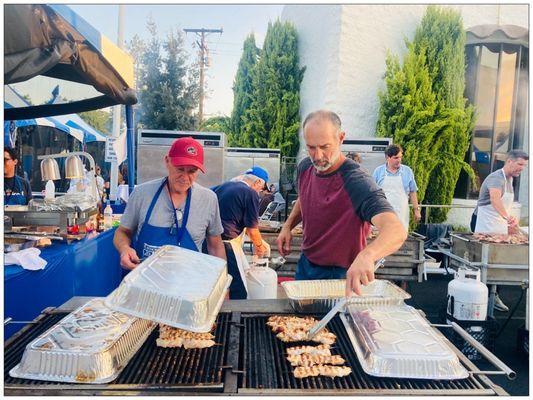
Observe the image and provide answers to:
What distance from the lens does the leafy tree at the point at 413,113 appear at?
938 cm

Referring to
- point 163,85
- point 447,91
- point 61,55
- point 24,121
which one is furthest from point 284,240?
point 163,85

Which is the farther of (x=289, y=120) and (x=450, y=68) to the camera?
(x=289, y=120)

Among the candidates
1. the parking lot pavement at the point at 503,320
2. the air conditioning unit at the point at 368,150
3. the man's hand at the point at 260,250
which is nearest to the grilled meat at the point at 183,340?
the man's hand at the point at 260,250

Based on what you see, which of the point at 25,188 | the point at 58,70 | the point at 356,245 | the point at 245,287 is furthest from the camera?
the point at 25,188

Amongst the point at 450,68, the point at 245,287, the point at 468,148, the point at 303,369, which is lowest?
the point at 245,287

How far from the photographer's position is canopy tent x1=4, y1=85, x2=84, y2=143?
5812 mm

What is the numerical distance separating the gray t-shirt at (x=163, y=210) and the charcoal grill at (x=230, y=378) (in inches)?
35.2

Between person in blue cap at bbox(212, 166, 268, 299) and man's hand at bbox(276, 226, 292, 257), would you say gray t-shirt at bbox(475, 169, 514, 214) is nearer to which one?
person in blue cap at bbox(212, 166, 268, 299)

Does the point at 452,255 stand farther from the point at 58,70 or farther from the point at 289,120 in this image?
the point at 289,120

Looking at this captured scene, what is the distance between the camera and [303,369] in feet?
5.50

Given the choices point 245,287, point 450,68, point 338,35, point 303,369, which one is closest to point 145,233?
point 245,287

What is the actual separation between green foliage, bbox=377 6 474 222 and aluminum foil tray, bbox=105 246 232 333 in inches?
335

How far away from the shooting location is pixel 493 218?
17.4 ft

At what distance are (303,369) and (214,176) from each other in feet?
20.2
